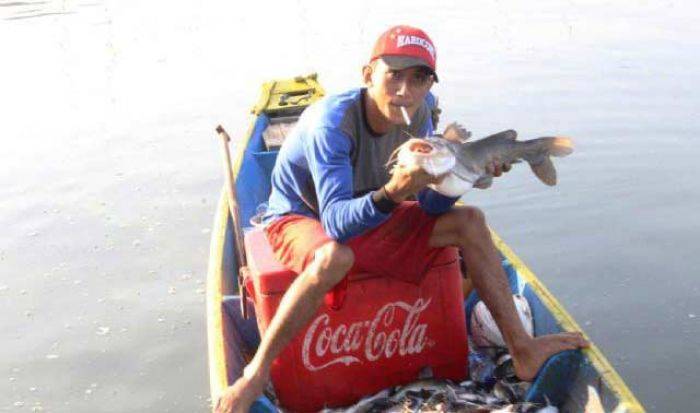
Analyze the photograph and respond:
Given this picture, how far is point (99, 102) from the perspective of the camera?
1327 centimetres

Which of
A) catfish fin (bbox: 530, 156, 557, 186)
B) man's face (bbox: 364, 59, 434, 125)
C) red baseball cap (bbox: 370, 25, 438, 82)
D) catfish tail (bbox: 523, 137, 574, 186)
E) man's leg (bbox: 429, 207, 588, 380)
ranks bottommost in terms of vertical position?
man's leg (bbox: 429, 207, 588, 380)

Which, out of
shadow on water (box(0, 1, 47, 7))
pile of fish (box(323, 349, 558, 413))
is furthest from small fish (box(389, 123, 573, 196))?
shadow on water (box(0, 1, 47, 7))

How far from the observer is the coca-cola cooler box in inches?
169

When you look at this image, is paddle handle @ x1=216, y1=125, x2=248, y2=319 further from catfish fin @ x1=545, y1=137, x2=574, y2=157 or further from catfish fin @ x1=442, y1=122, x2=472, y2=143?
catfish fin @ x1=545, y1=137, x2=574, y2=157

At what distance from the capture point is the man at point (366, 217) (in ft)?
13.0

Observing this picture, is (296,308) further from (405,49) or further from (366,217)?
(405,49)

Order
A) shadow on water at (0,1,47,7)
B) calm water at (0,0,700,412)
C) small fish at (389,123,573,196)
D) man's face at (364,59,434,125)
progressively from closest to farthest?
small fish at (389,123,573,196) < man's face at (364,59,434,125) < calm water at (0,0,700,412) < shadow on water at (0,1,47,7)

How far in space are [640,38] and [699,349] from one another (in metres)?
10.5

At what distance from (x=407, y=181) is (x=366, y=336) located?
1.25m

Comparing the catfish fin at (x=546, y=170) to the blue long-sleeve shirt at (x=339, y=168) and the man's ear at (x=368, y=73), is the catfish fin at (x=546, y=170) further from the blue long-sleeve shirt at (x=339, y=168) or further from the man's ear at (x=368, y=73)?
the man's ear at (x=368, y=73)

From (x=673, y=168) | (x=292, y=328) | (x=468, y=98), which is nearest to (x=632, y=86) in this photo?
(x=468, y=98)

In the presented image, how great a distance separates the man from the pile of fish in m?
0.18

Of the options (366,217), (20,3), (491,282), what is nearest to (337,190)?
(366,217)

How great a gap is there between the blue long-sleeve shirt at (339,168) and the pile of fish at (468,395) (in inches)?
41.0
